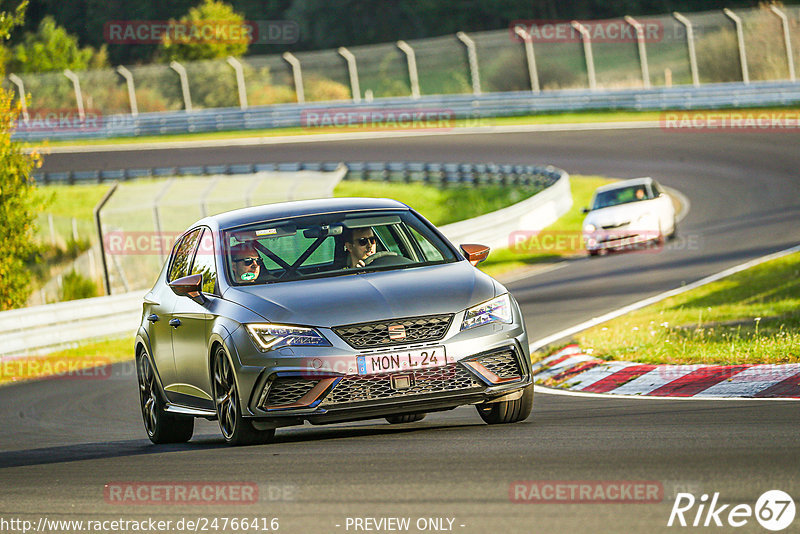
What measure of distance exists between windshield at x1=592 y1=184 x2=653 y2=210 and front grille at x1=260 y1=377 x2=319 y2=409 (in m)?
18.4

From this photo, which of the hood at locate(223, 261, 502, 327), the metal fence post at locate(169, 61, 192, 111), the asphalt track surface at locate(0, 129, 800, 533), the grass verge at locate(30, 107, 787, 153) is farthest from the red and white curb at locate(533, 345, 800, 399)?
the metal fence post at locate(169, 61, 192, 111)

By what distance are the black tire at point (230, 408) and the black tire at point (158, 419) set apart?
4.42 feet

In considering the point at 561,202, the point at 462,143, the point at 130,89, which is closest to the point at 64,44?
the point at 130,89

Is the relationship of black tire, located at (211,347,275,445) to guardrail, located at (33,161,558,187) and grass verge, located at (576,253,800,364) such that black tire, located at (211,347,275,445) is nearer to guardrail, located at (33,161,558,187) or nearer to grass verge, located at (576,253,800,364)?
grass verge, located at (576,253,800,364)

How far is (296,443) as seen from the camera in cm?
810

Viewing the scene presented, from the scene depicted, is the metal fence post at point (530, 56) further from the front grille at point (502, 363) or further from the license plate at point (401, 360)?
the license plate at point (401, 360)

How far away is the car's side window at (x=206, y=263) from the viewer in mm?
8672

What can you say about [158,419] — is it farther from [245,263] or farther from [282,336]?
[282,336]

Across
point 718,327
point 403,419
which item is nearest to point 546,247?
point 718,327

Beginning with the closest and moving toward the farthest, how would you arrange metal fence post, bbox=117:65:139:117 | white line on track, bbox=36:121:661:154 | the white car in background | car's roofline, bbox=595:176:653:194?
1. the white car in background
2. car's roofline, bbox=595:176:653:194
3. white line on track, bbox=36:121:661:154
4. metal fence post, bbox=117:65:139:117

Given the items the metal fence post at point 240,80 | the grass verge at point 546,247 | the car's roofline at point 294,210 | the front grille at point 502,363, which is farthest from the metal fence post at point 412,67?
the front grille at point 502,363

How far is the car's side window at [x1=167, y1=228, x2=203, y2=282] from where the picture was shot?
31.0 feet

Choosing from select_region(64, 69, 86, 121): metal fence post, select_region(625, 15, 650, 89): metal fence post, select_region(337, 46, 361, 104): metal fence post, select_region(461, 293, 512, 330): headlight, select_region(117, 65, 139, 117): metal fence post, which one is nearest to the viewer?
select_region(461, 293, 512, 330): headlight

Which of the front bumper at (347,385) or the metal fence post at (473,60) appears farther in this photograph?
the metal fence post at (473,60)
